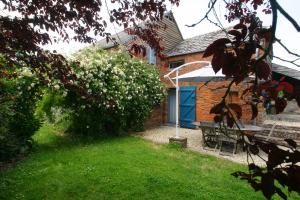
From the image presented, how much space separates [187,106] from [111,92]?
5780mm

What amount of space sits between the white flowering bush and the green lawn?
1.66 m

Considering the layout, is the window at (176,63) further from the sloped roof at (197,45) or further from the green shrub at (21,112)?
the green shrub at (21,112)

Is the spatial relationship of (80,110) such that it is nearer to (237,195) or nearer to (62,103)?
(62,103)

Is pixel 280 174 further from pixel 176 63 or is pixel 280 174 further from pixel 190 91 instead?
pixel 176 63

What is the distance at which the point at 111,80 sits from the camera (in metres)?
10.1

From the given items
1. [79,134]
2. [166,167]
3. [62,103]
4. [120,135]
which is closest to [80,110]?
[62,103]

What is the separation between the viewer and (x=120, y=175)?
19.9 ft

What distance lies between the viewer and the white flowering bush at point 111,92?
30.9 ft

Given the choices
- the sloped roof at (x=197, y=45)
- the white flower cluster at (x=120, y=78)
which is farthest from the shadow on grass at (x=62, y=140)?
the sloped roof at (x=197, y=45)

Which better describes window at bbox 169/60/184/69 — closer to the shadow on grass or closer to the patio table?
the shadow on grass

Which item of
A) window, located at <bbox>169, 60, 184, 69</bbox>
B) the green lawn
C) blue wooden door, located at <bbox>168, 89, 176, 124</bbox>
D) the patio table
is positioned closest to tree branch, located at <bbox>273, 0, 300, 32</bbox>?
the green lawn

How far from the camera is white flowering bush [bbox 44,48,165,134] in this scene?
9.41m

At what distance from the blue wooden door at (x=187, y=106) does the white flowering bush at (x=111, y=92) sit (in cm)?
227

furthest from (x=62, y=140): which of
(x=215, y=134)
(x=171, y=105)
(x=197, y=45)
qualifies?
(x=197, y=45)
